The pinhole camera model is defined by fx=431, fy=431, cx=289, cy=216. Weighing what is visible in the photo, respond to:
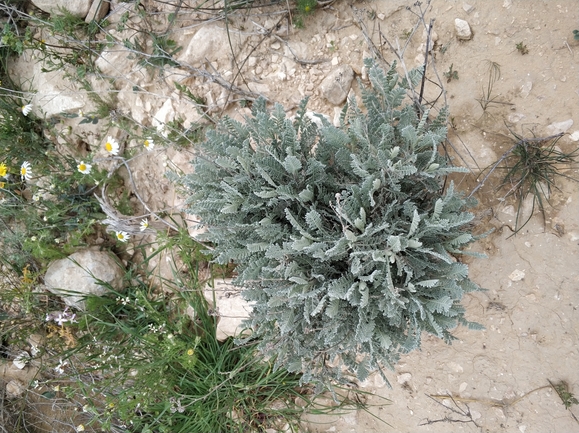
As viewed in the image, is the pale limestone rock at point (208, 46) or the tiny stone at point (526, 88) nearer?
the tiny stone at point (526, 88)

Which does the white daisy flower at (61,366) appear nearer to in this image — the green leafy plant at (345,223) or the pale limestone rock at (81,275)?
the pale limestone rock at (81,275)

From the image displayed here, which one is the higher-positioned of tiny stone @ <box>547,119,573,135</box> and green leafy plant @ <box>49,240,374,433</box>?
tiny stone @ <box>547,119,573,135</box>

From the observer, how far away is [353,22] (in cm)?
305

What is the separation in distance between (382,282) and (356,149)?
71cm

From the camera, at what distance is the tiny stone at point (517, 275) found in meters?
2.80

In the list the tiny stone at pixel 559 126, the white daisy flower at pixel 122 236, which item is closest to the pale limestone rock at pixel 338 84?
the tiny stone at pixel 559 126

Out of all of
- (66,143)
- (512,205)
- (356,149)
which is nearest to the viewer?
(356,149)

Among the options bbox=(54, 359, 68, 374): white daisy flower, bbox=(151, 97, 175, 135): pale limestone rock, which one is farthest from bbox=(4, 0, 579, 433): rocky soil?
bbox=(54, 359, 68, 374): white daisy flower

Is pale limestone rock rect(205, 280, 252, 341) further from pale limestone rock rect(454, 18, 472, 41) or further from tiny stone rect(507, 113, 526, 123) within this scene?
pale limestone rock rect(454, 18, 472, 41)

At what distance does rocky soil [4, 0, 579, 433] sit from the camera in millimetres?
2729

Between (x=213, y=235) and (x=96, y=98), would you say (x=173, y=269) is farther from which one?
(x=96, y=98)

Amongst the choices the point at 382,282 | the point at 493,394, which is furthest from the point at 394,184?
the point at 493,394

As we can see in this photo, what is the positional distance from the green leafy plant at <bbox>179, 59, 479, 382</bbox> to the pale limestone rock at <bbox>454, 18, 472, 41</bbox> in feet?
2.37

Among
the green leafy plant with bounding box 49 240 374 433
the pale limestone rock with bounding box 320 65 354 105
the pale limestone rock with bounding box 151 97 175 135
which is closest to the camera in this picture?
the pale limestone rock with bounding box 320 65 354 105
